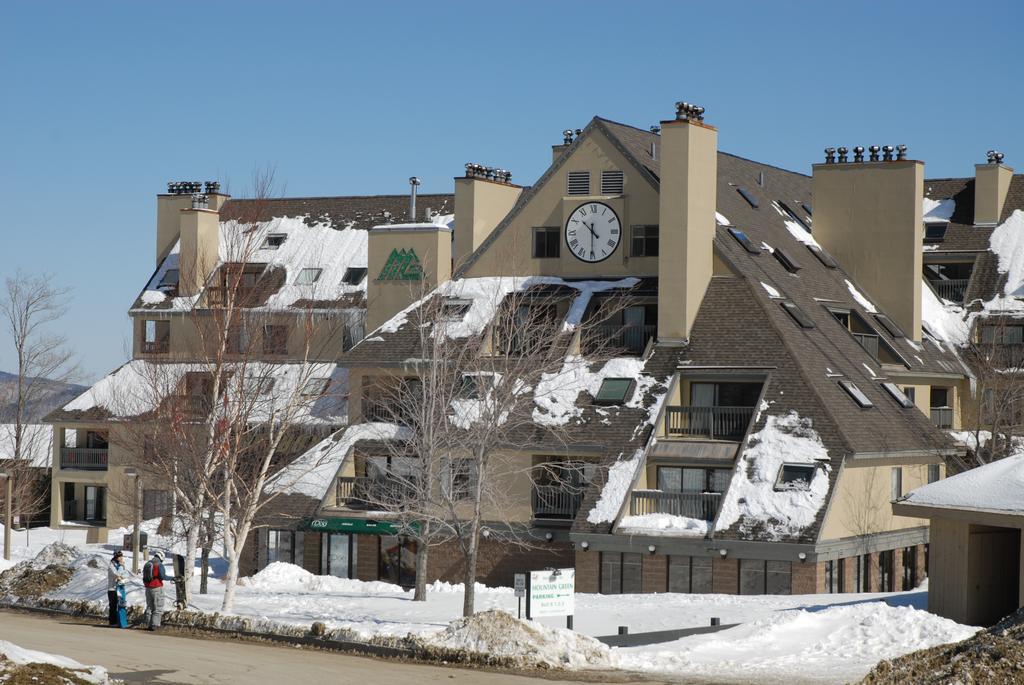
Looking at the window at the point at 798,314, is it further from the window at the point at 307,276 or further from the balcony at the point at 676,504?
the window at the point at 307,276

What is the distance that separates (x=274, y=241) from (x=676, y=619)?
38314mm

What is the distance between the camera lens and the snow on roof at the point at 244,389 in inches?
1605

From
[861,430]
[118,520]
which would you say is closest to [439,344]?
[861,430]

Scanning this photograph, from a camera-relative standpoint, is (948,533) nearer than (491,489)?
Yes

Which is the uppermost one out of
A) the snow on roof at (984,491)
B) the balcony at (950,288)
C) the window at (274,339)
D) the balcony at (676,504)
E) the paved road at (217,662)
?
the balcony at (950,288)

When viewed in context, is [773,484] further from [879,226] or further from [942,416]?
[879,226]

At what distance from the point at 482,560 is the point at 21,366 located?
83.8 ft

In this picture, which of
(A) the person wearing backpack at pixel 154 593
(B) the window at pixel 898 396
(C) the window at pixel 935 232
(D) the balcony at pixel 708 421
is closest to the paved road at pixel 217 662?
(A) the person wearing backpack at pixel 154 593

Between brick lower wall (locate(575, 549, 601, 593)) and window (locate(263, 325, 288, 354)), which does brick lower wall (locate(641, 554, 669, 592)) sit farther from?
window (locate(263, 325, 288, 354))

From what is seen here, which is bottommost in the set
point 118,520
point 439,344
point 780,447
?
point 118,520

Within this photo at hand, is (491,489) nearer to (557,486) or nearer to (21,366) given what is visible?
(557,486)

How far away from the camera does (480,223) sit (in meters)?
57.2

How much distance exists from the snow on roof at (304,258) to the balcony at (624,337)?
16.6 meters

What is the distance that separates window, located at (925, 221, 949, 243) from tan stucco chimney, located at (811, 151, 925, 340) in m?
7.86
